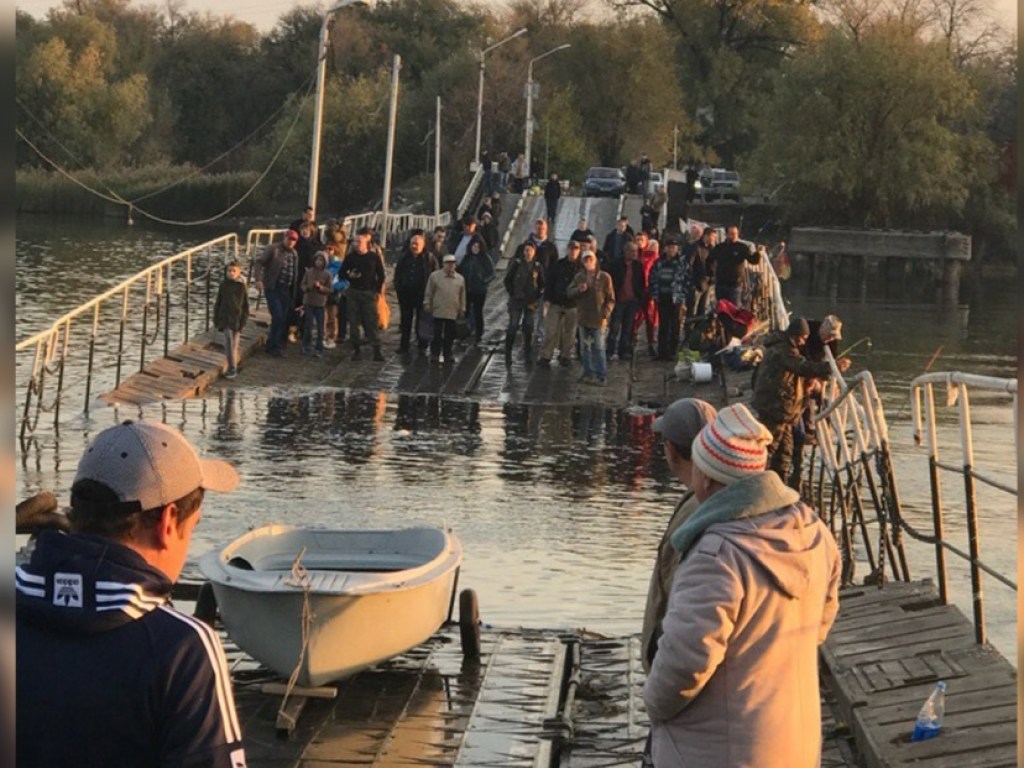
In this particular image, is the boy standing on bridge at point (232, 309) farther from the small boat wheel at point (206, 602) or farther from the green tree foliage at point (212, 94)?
the green tree foliage at point (212, 94)

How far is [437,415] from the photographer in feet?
82.0

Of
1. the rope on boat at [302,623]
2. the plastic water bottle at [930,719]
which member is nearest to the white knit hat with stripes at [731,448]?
the plastic water bottle at [930,719]

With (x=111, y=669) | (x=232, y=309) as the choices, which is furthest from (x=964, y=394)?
(x=232, y=309)

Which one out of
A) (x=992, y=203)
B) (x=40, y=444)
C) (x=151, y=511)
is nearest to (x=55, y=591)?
(x=151, y=511)

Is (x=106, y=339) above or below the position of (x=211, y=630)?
below

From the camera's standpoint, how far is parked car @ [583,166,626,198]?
2793 inches

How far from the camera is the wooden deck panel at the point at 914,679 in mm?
8180

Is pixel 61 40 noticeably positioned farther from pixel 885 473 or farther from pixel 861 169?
pixel 885 473

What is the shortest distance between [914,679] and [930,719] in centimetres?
102

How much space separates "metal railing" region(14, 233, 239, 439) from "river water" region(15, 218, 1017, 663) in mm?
824

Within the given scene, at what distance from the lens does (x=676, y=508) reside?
244 inches

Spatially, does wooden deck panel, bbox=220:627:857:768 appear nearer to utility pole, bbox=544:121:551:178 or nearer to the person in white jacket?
the person in white jacket

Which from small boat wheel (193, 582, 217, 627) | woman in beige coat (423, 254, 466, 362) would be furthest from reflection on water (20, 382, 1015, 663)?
small boat wheel (193, 582, 217, 627)

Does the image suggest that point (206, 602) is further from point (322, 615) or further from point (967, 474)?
Result: point (967, 474)
